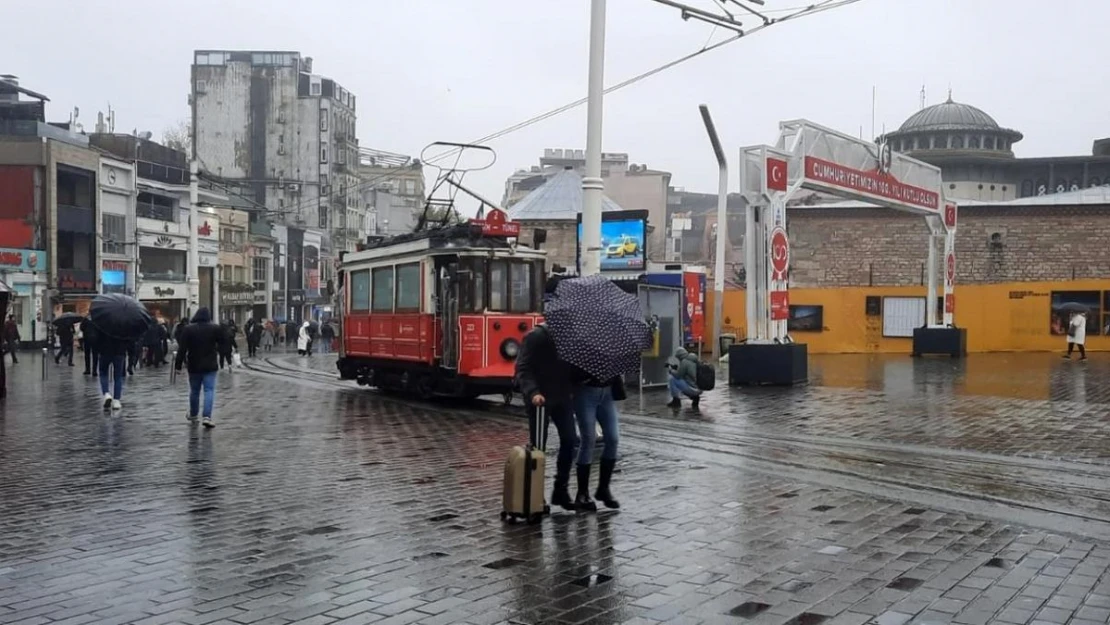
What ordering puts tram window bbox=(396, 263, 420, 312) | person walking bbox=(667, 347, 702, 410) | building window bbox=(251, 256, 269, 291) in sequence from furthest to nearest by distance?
1. building window bbox=(251, 256, 269, 291)
2. tram window bbox=(396, 263, 420, 312)
3. person walking bbox=(667, 347, 702, 410)

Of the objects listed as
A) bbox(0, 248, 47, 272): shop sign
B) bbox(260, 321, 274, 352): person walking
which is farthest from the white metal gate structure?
bbox(0, 248, 47, 272): shop sign

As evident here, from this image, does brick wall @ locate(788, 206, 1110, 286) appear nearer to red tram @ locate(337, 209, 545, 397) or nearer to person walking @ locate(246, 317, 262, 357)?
person walking @ locate(246, 317, 262, 357)

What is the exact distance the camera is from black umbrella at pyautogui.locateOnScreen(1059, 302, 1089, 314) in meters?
32.2

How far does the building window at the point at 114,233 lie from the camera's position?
51.9 m

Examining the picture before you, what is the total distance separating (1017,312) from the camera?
108 feet

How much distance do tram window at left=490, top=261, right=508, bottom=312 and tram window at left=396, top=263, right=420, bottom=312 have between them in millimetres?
1522

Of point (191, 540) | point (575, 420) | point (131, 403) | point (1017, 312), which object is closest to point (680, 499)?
point (575, 420)

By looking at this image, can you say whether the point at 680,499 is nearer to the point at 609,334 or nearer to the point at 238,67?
the point at 609,334

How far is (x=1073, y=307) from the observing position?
106 feet

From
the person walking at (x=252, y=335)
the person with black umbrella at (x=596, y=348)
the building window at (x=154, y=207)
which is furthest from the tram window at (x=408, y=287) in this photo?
the building window at (x=154, y=207)

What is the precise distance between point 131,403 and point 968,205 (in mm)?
33747

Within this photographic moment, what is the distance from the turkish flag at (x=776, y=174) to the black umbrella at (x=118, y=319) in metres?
11.2

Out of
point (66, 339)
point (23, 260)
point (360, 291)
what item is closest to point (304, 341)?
point (66, 339)

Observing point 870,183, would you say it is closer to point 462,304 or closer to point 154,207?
point 462,304
